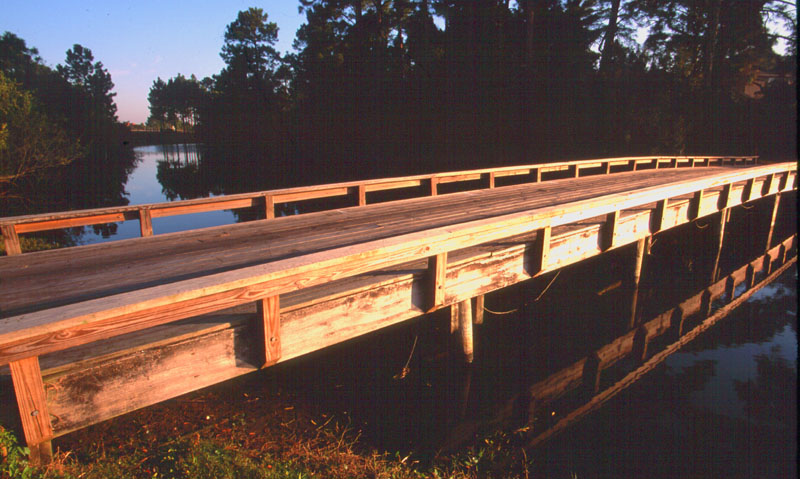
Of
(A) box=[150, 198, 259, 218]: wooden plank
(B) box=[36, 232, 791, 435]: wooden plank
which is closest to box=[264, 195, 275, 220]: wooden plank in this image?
(A) box=[150, 198, 259, 218]: wooden plank

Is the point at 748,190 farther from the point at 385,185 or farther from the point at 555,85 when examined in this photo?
the point at 555,85

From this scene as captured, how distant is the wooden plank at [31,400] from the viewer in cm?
217

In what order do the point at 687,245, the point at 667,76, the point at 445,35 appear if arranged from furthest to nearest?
the point at 445,35, the point at 667,76, the point at 687,245

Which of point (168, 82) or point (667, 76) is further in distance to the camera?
point (168, 82)

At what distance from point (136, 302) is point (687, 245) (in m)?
14.4

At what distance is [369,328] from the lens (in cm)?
394

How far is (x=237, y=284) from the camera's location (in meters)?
2.62

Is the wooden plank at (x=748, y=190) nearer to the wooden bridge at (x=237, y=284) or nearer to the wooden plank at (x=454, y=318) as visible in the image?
the wooden bridge at (x=237, y=284)

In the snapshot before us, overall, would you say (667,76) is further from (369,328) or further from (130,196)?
(130,196)

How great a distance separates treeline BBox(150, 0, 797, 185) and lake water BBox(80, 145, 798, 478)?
57.5 feet

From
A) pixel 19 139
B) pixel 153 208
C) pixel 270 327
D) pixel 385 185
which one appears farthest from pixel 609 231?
pixel 19 139

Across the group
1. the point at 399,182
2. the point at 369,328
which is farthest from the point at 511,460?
the point at 399,182

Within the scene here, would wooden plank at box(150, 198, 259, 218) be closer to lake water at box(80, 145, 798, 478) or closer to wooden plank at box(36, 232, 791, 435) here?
lake water at box(80, 145, 798, 478)

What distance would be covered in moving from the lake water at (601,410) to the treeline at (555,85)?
17536mm
